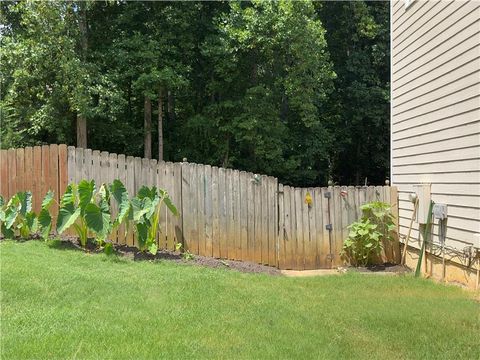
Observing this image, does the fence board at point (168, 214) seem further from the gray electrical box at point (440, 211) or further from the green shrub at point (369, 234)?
the gray electrical box at point (440, 211)

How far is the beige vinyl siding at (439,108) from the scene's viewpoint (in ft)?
19.5

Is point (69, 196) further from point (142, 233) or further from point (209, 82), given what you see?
point (209, 82)

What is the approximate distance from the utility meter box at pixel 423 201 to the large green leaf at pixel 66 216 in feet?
16.8

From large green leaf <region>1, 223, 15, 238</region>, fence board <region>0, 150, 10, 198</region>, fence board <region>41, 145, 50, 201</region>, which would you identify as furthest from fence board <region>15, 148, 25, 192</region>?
large green leaf <region>1, 223, 15, 238</region>

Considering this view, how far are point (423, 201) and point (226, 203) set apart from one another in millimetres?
3138

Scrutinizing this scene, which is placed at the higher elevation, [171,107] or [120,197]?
[171,107]

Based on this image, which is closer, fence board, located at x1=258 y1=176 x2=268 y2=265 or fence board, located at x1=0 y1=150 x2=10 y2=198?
fence board, located at x1=258 y1=176 x2=268 y2=265

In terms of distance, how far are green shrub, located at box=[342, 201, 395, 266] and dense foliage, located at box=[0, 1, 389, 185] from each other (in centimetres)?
838

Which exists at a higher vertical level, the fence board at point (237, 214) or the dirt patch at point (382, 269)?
the fence board at point (237, 214)

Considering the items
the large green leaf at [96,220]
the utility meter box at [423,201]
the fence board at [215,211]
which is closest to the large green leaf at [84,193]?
the large green leaf at [96,220]

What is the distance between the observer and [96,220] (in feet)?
23.9

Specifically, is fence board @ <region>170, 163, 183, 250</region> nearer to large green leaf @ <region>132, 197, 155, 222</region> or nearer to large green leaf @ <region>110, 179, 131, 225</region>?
large green leaf @ <region>132, 197, 155, 222</region>

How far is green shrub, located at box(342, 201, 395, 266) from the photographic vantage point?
820 centimetres

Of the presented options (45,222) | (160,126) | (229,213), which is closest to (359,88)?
(160,126)
